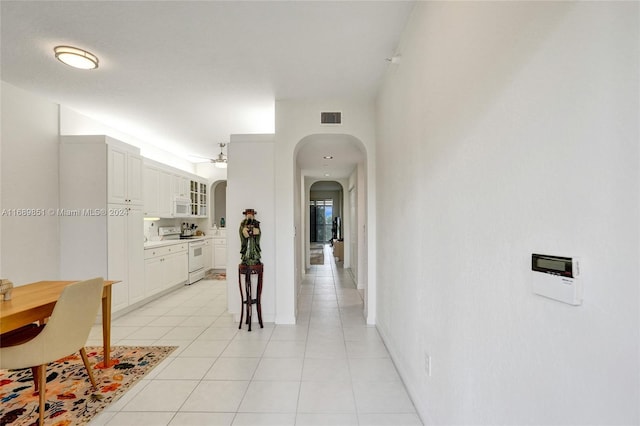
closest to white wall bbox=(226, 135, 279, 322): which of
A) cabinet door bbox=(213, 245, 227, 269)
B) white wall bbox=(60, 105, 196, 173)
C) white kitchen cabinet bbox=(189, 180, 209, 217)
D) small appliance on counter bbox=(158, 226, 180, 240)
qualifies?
white wall bbox=(60, 105, 196, 173)

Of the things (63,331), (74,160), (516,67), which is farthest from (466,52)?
(74,160)

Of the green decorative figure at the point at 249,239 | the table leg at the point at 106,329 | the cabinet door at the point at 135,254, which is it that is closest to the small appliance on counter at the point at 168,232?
the cabinet door at the point at 135,254

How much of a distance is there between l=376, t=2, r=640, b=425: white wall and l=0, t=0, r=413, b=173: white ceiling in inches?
33.9

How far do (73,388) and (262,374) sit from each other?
145 cm

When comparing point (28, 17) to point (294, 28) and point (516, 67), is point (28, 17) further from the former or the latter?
point (516, 67)

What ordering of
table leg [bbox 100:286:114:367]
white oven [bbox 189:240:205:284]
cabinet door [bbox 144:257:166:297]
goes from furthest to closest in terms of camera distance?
1. white oven [bbox 189:240:205:284]
2. cabinet door [bbox 144:257:166:297]
3. table leg [bbox 100:286:114:367]

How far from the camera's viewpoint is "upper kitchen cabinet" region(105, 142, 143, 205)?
4.02m

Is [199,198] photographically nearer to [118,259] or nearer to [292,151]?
[118,259]

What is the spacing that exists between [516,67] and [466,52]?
1.43 ft

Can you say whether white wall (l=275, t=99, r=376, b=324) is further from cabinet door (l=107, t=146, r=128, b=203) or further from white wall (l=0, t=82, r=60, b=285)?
white wall (l=0, t=82, r=60, b=285)

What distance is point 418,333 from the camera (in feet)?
6.87

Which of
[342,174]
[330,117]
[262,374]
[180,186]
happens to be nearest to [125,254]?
[180,186]

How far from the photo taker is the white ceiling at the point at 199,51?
2.23 metres

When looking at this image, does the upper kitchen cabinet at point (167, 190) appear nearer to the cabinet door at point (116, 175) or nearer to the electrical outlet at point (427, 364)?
the cabinet door at point (116, 175)
